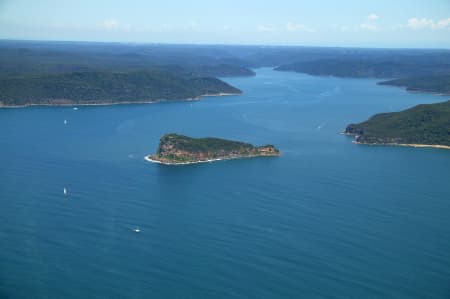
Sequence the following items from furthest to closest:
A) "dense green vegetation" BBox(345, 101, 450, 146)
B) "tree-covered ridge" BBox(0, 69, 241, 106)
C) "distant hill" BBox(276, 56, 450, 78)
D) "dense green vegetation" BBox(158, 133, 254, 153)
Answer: "distant hill" BBox(276, 56, 450, 78) → "tree-covered ridge" BBox(0, 69, 241, 106) → "dense green vegetation" BBox(345, 101, 450, 146) → "dense green vegetation" BBox(158, 133, 254, 153)

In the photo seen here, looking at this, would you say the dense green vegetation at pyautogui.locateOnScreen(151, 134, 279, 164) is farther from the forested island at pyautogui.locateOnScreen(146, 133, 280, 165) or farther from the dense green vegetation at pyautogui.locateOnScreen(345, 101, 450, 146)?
the dense green vegetation at pyautogui.locateOnScreen(345, 101, 450, 146)

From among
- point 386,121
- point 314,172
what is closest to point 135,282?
point 314,172

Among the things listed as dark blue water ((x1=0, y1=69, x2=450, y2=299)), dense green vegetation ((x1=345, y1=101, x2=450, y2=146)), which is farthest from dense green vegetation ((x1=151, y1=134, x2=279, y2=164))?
dense green vegetation ((x1=345, y1=101, x2=450, y2=146))

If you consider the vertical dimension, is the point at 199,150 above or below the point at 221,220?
above

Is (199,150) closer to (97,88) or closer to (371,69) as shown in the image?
(97,88)

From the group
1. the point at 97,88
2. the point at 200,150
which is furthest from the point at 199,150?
the point at 97,88

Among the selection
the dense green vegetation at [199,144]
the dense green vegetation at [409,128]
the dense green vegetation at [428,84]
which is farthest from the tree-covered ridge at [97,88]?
the dense green vegetation at [199,144]
